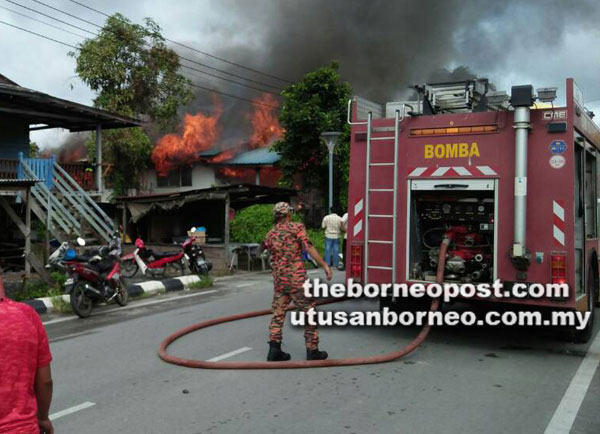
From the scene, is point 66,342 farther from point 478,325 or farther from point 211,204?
point 211,204

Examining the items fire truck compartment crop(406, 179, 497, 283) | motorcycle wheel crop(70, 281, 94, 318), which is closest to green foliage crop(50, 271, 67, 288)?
motorcycle wheel crop(70, 281, 94, 318)

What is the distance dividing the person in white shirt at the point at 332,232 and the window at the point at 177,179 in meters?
17.2

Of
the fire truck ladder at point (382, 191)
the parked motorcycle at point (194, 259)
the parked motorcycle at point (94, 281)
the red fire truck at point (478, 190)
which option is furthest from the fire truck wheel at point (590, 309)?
the parked motorcycle at point (194, 259)

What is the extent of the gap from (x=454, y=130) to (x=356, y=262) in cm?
190

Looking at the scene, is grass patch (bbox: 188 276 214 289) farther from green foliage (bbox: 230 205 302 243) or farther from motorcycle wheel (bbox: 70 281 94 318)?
green foliage (bbox: 230 205 302 243)

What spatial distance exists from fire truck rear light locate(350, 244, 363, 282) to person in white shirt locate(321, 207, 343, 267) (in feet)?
22.7

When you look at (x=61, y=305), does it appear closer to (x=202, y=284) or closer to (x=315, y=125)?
(x=202, y=284)

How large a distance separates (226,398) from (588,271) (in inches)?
178

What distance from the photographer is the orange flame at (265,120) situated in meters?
31.3

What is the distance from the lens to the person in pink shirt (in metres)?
2.18

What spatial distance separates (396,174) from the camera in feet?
21.8

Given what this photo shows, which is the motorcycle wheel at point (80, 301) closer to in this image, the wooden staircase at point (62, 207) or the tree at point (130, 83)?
the wooden staircase at point (62, 207)

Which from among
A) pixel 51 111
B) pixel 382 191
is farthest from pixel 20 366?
pixel 51 111

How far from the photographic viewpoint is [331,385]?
16.8 ft
